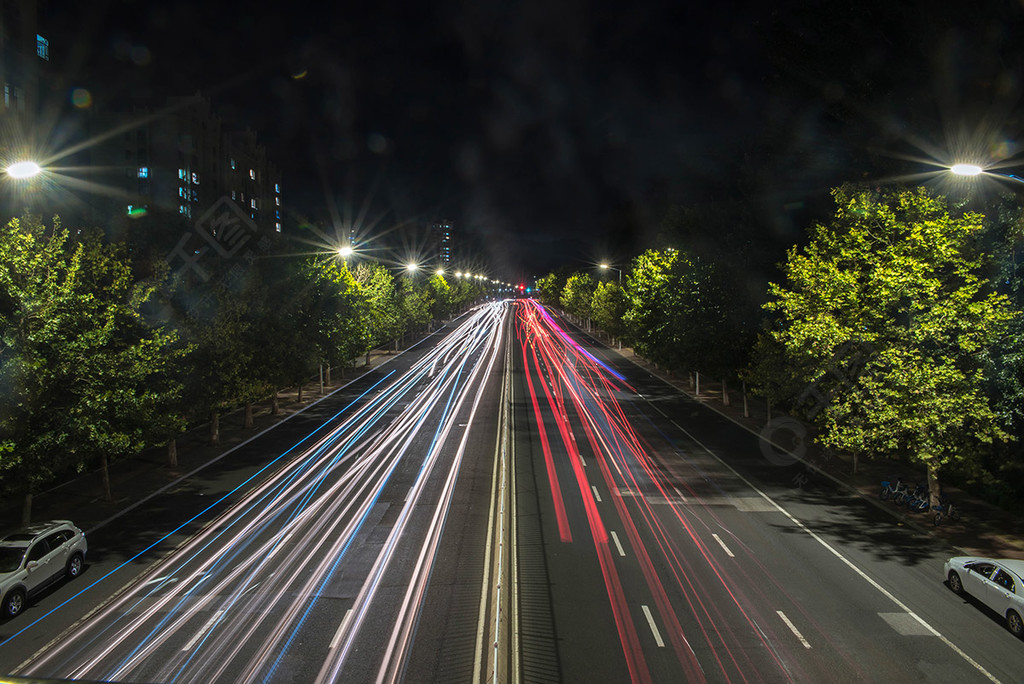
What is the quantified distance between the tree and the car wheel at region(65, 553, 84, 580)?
67.8ft

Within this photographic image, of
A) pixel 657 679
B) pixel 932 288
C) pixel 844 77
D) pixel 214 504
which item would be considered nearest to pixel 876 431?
pixel 932 288

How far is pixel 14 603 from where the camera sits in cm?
1308

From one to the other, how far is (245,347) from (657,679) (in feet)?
77.3

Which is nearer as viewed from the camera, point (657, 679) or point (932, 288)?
point (657, 679)

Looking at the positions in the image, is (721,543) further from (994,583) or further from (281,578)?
(281,578)

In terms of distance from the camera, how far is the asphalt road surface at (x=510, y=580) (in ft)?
36.0

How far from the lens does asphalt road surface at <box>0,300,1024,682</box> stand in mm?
10984

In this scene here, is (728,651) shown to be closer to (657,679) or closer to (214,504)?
(657,679)

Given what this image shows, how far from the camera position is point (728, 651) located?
11.2 meters

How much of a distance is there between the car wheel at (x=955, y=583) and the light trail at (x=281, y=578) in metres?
11.8

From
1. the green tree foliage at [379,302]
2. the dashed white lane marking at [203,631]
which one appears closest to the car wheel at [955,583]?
the dashed white lane marking at [203,631]

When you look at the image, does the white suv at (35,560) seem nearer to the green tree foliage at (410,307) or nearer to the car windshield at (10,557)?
the car windshield at (10,557)

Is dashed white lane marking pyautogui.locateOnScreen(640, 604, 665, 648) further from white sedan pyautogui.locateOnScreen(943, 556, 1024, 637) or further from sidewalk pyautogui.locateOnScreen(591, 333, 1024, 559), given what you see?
sidewalk pyautogui.locateOnScreen(591, 333, 1024, 559)

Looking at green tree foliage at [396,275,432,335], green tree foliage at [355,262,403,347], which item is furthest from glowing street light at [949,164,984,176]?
green tree foliage at [396,275,432,335]
